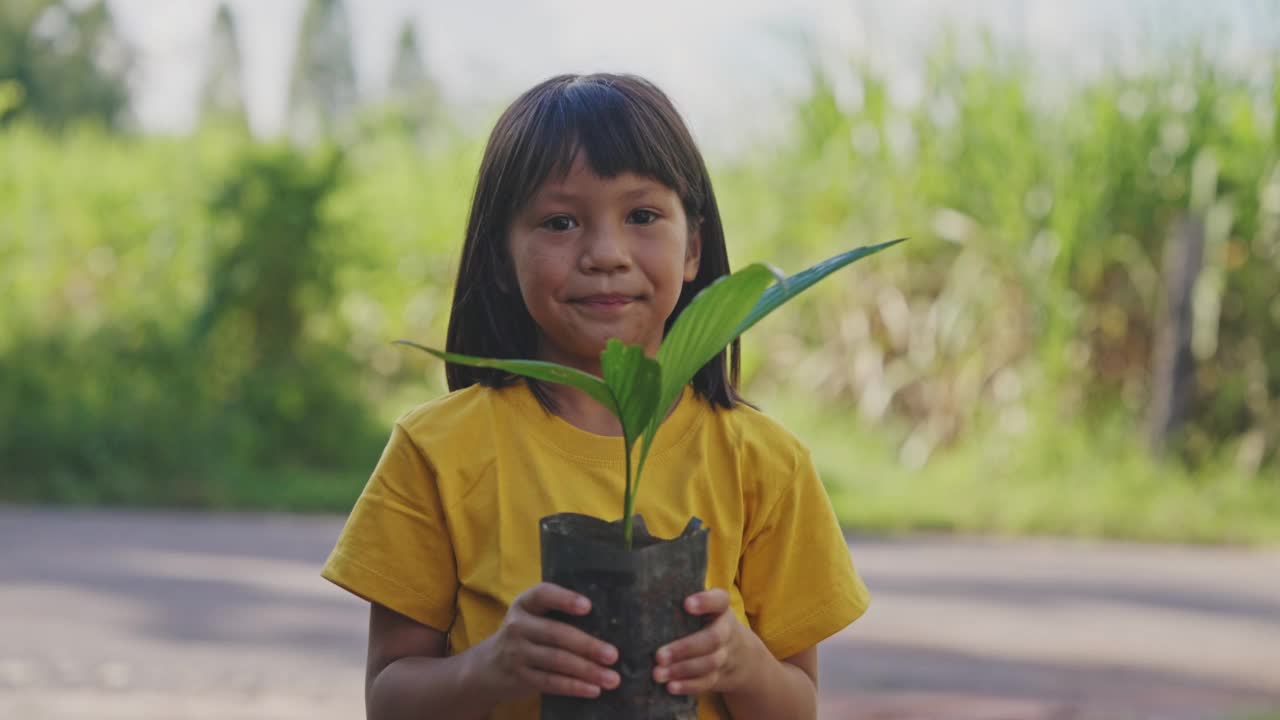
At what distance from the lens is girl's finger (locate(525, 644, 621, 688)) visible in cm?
144

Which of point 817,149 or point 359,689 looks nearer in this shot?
point 359,689

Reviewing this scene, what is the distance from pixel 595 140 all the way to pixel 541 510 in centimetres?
41

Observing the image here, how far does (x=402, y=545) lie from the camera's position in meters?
1.77

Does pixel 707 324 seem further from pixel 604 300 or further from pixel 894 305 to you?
pixel 894 305

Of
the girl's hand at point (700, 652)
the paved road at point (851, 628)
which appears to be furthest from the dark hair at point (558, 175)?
the paved road at point (851, 628)

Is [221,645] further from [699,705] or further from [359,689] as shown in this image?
[699,705]

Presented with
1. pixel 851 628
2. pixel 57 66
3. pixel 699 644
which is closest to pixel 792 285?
pixel 699 644

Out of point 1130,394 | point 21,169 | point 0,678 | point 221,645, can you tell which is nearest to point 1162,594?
point 1130,394

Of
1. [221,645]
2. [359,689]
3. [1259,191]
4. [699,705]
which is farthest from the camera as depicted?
[1259,191]

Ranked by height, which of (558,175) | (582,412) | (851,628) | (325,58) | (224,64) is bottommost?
(851,628)

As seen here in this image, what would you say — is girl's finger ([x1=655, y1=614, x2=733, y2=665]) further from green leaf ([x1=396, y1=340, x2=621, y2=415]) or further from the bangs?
the bangs

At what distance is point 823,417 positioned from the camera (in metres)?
10.0

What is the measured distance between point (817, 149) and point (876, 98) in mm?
583

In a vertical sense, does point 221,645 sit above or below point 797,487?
below
